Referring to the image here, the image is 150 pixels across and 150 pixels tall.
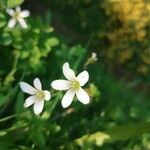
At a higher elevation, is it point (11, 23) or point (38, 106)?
point (11, 23)

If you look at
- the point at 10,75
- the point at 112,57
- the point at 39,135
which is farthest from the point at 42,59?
the point at 112,57

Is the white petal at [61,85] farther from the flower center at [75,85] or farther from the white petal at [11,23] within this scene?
the white petal at [11,23]

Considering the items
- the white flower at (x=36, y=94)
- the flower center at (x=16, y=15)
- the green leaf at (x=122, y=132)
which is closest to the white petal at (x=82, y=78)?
the white flower at (x=36, y=94)

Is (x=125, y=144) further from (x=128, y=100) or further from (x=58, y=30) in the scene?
(x=58, y=30)

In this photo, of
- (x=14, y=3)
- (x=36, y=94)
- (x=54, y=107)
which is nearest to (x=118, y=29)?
(x=54, y=107)

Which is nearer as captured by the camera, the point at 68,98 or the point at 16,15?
the point at 68,98

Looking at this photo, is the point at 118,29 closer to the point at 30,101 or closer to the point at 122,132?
the point at 122,132

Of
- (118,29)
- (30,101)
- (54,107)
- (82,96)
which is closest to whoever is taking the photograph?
(82,96)

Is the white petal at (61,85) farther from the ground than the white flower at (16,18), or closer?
closer
